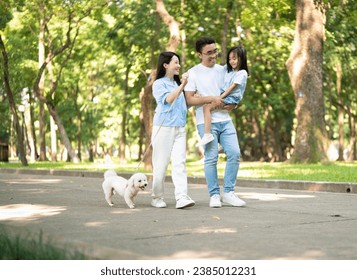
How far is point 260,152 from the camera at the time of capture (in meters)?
48.0

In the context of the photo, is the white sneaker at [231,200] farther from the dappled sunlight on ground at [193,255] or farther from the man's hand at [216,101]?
the dappled sunlight on ground at [193,255]

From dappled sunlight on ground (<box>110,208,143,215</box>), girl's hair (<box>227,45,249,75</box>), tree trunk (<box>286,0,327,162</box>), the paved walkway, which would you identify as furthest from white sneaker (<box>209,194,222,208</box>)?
tree trunk (<box>286,0,327,162</box>)

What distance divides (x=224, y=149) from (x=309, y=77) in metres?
15.3

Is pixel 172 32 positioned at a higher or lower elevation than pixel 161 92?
higher

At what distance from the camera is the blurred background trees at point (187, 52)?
28891 mm

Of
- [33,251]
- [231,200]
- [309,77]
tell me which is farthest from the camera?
[309,77]

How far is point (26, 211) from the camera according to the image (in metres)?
9.50

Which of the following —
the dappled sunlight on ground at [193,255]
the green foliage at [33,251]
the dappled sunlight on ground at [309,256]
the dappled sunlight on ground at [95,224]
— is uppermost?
the green foliage at [33,251]

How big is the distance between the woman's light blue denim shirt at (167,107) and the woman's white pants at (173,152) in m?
0.08

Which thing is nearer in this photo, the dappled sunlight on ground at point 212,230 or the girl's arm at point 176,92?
the dappled sunlight on ground at point 212,230

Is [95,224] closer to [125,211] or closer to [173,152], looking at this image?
[125,211]

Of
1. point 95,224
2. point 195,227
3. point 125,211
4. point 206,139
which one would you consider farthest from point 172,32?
point 195,227

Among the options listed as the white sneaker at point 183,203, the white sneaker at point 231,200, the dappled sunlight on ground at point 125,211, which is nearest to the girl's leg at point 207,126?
the white sneaker at point 183,203

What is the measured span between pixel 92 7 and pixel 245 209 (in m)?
22.4
